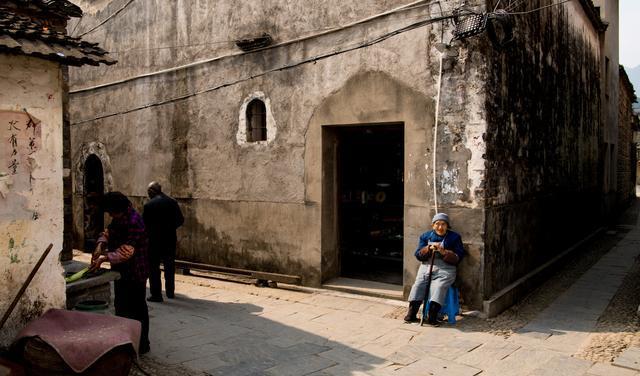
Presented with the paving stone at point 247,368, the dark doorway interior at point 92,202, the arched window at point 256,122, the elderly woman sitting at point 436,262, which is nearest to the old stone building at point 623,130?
the arched window at point 256,122

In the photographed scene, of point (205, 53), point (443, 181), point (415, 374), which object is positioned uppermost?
point (205, 53)

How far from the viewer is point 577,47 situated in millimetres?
13164

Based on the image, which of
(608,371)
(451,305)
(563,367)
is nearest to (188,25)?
(451,305)

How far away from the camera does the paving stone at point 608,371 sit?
525 centimetres

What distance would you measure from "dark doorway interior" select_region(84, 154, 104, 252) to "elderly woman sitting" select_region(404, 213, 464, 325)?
877 cm

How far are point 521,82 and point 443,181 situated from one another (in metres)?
2.57

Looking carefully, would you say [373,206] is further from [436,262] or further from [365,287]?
[436,262]

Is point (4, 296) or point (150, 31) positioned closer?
point (4, 296)

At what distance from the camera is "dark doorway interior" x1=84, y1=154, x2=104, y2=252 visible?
12.9 m

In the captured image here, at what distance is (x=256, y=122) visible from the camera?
967 cm

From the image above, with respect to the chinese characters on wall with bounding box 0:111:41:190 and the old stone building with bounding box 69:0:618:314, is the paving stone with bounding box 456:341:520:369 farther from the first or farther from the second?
the chinese characters on wall with bounding box 0:111:41:190

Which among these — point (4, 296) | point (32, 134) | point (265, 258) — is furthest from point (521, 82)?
point (4, 296)

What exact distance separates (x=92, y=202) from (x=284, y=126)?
21.3ft

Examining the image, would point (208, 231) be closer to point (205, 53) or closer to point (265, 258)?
point (265, 258)
